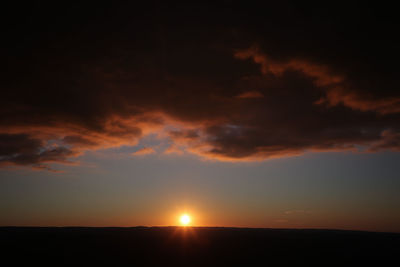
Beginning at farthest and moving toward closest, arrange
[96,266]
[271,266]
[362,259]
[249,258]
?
1. [362,259]
2. [249,258]
3. [271,266]
4. [96,266]

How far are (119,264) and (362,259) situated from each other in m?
38.6

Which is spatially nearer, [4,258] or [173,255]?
[4,258]

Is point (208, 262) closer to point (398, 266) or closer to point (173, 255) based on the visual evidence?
point (173, 255)

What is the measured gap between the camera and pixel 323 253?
48250 mm

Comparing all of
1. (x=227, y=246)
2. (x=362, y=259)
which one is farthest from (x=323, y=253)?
(x=227, y=246)

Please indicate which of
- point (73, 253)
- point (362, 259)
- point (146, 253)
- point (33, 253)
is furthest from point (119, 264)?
point (362, 259)

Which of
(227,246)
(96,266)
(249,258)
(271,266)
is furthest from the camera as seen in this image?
(227,246)

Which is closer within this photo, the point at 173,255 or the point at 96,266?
the point at 96,266

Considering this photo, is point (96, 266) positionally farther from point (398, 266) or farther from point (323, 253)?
point (398, 266)

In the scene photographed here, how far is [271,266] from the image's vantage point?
36344 mm

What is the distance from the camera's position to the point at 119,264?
3522 centimetres

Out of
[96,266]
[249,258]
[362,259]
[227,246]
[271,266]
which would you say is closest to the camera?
[96,266]

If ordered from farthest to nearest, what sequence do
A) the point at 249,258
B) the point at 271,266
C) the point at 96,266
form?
the point at 249,258
the point at 271,266
the point at 96,266

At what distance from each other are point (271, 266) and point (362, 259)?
66.0 ft
